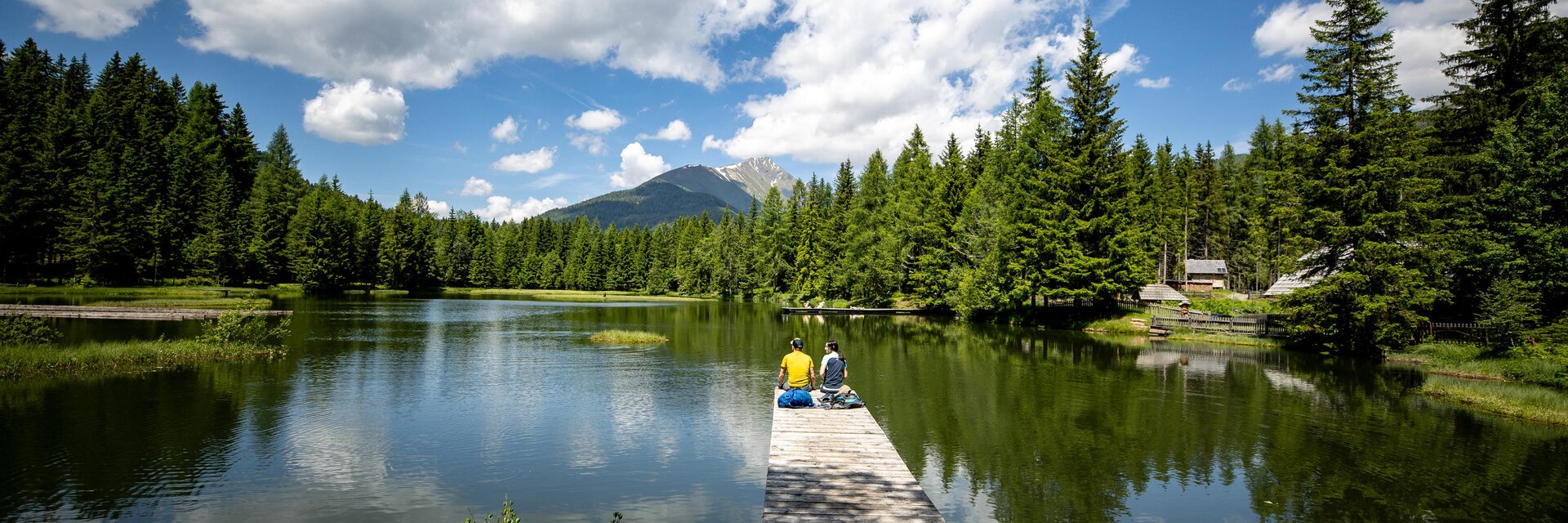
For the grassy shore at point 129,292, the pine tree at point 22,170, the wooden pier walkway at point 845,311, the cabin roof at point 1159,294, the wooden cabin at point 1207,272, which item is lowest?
the wooden pier walkway at point 845,311

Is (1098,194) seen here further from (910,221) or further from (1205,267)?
(1205,267)

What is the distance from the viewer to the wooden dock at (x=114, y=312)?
4022cm

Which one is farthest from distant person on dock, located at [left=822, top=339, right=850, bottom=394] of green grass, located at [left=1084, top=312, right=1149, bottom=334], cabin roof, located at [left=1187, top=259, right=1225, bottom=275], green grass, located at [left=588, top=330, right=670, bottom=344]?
cabin roof, located at [left=1187, top=259, right=1225, bottom=275]

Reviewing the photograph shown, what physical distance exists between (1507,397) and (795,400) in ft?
73.8

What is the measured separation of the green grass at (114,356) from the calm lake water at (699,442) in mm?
1679

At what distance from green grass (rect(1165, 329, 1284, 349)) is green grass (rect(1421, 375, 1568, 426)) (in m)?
13.8

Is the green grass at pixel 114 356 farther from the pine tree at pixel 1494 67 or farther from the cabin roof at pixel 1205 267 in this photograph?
the cabin roof at pixel 1205 267

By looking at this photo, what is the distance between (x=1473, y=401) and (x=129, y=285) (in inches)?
3931

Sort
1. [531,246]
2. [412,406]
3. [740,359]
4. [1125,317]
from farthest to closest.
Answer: [531,246] → [1125,317] → [740,359] → [412,406]

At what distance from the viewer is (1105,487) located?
12.6 metres

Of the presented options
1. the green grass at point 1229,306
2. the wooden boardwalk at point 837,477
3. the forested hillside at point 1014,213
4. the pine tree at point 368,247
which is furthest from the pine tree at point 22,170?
the green grass at point 1229,306

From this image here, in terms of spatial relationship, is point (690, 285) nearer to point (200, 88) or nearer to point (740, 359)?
point (200, 88)

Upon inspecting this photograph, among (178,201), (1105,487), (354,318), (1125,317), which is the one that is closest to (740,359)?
(1105,487)

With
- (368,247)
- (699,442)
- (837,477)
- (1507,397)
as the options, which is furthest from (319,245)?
(1507,397)
